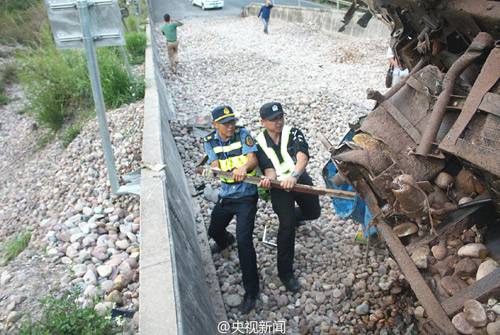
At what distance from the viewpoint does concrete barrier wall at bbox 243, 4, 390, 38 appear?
13.8 meters

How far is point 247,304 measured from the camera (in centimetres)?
385

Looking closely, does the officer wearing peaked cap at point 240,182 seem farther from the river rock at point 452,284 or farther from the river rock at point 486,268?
the river rock at point 486,268

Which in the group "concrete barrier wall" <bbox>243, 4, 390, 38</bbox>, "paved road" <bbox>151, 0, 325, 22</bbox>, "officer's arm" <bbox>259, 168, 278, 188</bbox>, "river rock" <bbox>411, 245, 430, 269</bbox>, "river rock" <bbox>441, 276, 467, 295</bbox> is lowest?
"paved road" <bbox>151, 0, 325, 22</bbox>

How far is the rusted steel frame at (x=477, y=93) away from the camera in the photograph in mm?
2186

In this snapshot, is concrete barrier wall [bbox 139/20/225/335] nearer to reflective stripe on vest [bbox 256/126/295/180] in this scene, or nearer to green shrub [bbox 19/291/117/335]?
green shrub [bbox 19/291/117/335]

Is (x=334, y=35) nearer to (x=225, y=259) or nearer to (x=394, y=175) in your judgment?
(x=225, y=259)

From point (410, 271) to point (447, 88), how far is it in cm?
102

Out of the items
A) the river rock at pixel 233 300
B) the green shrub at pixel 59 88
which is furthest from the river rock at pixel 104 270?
the green shrub at pixel 59 88

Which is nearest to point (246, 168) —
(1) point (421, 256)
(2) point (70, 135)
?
(1) point (421, 256)

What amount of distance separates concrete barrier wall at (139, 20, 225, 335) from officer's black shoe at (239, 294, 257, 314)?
0.18m

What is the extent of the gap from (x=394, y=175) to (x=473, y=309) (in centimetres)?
78

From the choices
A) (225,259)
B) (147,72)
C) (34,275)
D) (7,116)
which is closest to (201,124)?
(147,72)

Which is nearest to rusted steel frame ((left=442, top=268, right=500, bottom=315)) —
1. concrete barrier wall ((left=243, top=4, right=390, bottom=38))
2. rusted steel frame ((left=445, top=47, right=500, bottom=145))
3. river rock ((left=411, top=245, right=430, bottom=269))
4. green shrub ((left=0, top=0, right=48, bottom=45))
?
river rock ((left=411, top=245, right=430, bottom=269))

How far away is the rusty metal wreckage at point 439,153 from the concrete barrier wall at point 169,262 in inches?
52.6
